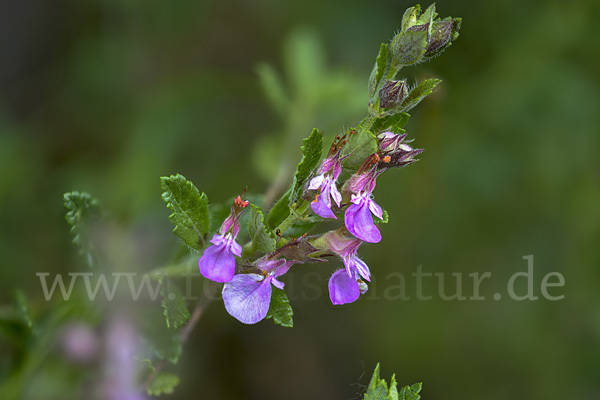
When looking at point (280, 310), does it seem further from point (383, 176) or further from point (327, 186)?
point (383, 176)

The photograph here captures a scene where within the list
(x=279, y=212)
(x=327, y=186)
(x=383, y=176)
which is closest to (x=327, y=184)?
(x=327, y=186)

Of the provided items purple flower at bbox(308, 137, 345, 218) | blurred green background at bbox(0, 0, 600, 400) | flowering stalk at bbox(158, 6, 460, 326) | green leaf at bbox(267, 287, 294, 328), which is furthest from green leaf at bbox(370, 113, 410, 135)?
blurred green background at bbox(0, 0, 600, 400)

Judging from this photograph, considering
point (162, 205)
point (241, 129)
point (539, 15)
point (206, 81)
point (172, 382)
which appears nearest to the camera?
point (172, 382)

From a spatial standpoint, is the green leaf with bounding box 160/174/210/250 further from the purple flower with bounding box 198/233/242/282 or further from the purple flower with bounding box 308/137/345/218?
the purple flower with bounding box 308/137/345/218

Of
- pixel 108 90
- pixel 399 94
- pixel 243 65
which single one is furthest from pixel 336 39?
pixel 399 94

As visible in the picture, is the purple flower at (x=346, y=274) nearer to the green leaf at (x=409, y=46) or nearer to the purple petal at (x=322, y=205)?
the purple petal at (x=322, y=205)

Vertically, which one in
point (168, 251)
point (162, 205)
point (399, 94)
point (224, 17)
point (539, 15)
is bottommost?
point (399, 94)

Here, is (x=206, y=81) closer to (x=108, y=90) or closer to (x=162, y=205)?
(x=108, y=90)
